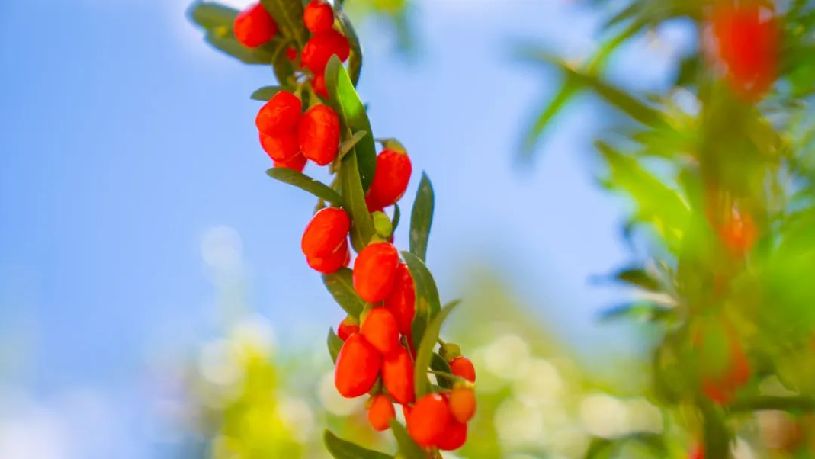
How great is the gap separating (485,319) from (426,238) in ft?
5.75

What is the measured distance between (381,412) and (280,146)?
17 cm

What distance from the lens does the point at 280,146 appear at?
535 millimetres

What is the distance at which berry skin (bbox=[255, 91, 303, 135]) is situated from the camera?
20.2 inches

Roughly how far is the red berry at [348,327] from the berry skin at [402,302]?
0.03 metres

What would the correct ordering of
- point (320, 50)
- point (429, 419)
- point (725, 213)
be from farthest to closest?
point (725, 213), point (320, 50), point (429, 419)

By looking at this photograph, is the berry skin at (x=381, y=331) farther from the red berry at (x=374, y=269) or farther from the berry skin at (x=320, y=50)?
the berry skin at (x=320, y=50)

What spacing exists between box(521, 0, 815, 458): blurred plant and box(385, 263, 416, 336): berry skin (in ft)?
0.89

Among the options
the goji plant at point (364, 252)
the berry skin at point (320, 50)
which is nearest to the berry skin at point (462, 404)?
the goji plant at point (364, 252)

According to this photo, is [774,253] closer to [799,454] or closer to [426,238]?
[799,454]

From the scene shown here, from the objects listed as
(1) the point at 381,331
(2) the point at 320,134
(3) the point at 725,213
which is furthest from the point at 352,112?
(3) the point at 725,213

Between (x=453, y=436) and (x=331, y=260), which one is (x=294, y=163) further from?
(x=453, y=436)

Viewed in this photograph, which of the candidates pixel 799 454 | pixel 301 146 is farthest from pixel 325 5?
pixel 799 454

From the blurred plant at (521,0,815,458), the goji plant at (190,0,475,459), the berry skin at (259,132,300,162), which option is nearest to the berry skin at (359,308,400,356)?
the goji plant at (190,0,475,459)

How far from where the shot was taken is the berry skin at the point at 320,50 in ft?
1.80
